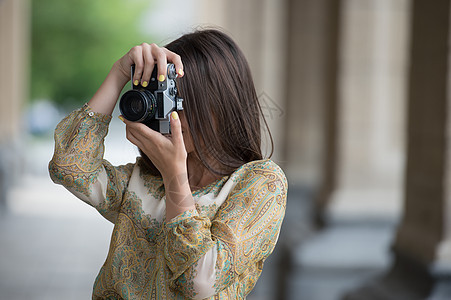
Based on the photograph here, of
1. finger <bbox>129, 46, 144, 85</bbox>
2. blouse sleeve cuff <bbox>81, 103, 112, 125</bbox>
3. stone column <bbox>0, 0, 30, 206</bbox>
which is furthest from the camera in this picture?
stone column <bbox>0, 0, 30, 206</bbox>

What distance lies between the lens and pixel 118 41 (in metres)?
32.4

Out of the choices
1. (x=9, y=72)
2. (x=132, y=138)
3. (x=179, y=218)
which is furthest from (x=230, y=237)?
(x=9, y=72)

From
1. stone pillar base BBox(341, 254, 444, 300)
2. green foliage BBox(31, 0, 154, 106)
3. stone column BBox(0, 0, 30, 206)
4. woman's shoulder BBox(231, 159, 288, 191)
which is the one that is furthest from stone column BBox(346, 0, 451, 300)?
green foliage BBox(31, 0, 154, 106)

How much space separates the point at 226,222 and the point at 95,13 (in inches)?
1225

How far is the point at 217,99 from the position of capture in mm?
1691

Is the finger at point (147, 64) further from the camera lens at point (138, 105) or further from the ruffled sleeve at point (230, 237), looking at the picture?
the ruffled sleeve at point (230, 237)

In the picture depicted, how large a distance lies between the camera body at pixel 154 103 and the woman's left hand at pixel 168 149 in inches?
1.1

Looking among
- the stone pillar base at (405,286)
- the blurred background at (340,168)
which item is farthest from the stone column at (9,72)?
the stone pillar base at (405,286)

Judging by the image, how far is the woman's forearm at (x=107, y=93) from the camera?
68.2 inches

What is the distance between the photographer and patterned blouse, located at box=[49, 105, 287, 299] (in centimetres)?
152

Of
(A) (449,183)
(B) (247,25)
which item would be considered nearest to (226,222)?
(A) (449,183)

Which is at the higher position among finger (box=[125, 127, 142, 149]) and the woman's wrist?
finger (box=[125, 127, 142, 149])

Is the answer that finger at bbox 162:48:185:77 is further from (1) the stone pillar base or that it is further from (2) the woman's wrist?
(1) the stone pillar base

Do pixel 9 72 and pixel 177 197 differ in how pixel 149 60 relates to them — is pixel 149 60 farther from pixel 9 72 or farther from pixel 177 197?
pixel 9 72
